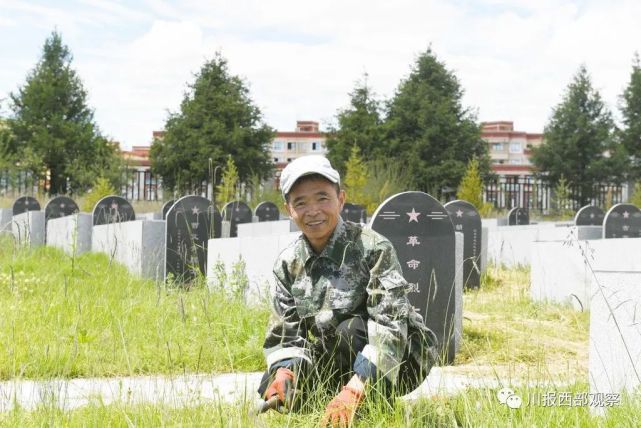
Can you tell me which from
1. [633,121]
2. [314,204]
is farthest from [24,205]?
[633,121]

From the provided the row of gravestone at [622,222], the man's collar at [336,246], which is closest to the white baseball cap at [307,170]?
the man's collar at [336,246]

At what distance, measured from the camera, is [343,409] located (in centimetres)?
284

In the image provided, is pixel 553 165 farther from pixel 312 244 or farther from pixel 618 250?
→ pixel 312 244

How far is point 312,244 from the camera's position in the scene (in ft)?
11.2

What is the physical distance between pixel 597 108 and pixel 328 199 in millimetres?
39376

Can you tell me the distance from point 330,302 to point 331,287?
0.21ft

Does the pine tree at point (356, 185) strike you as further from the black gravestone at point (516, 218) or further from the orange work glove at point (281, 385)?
the orange work glove at point (281, 385)

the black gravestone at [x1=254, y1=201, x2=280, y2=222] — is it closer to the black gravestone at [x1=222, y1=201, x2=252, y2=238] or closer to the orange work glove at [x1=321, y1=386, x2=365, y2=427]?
the black gravestone at [x1=222, y1=201, x2=252, y2=238]

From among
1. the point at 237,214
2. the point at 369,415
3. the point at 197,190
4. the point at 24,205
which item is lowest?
the point at 369,415

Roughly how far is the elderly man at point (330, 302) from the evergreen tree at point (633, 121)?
39628 millimetres

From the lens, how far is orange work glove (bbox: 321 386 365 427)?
9.25ft

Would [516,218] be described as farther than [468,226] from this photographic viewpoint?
Yes

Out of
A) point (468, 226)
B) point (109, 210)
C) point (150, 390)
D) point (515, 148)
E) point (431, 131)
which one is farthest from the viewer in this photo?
point (515, 148)

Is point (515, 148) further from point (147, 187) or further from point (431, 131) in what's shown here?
point (147, 187)
